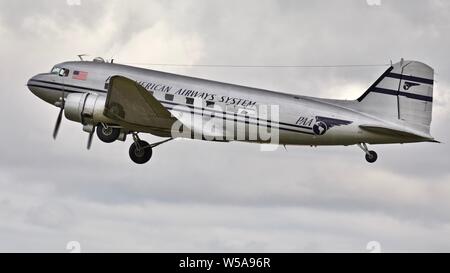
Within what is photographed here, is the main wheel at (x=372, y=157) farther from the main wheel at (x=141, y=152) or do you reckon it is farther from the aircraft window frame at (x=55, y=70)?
the aircraft window frame at (x=55, y=70)

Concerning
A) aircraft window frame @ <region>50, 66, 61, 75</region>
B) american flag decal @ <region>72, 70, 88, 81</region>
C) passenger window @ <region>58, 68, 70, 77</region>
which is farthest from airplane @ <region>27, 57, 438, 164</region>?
aircraft window frame @ <region>50, 66, 61, 75</region>

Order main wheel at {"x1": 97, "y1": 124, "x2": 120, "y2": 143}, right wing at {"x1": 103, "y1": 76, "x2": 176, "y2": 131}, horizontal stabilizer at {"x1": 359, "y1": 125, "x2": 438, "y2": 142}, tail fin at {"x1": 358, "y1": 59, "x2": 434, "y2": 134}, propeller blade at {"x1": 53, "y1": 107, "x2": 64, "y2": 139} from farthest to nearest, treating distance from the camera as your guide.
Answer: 1. propeller blade at {"x1": 53, "y1": 107, "x2": 64, "y2": 139}
2. main wheel at {"x1": 97, "y1": 124, "x2": 120, "y2": 143}
3. tail fin at {"x1": 358, "y1": 59, "x2": 434, "y2": 134}
4. horizontal stabilizer at {"x1": 359, "y1": 125, "x2": 438, "y2": 142}
5. right wing at {"x1": 103, "y1": 76, "x2": 176, "y2": 131}

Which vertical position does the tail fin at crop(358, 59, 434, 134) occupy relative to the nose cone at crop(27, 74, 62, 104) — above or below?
below

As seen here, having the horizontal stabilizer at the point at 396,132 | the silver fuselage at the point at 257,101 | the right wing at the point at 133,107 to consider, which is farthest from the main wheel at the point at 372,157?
the right wing at the point at 133,107

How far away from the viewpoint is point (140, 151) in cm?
2636

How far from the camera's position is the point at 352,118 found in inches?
974

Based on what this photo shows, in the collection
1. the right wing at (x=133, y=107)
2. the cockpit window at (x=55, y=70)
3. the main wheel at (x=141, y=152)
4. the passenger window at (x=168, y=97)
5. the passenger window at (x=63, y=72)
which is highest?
the cockpit window at (x=55, y=70)

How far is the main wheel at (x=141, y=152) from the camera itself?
2636cm

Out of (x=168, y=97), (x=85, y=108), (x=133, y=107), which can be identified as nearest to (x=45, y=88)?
(x=85, y=108)

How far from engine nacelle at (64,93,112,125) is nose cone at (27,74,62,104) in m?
2.14

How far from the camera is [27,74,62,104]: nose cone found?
27188 millimetres

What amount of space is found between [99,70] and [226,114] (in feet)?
13.8

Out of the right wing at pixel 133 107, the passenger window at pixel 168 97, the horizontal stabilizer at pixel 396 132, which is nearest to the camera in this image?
the right wing at pixel 133 107

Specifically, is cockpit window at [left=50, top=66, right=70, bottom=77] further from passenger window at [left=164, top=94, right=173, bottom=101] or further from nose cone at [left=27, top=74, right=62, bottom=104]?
passenger window at [left=164, top=94, right=173, bottom=101]
